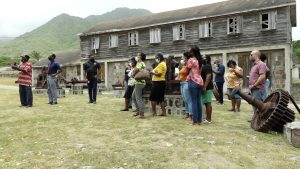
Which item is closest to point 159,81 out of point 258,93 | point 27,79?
point 258,93

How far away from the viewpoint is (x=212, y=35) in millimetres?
24125

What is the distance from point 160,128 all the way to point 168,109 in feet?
7.95

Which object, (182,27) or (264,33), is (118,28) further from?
(264,33)

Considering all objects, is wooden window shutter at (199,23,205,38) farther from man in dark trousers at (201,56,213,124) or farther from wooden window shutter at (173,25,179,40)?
man in dark trousers at (201,56,213,124)

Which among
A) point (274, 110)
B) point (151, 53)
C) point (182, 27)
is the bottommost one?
point (274, 110)

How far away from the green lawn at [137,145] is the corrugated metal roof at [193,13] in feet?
50.9

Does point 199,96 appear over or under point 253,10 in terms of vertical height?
under

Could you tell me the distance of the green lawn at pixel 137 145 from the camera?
504 cm

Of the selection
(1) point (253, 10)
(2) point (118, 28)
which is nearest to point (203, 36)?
(1) point (253, 10)

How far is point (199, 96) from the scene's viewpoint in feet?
25.7

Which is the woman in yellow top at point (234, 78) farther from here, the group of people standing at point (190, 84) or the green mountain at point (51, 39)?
the green mountain at point (51, 39)

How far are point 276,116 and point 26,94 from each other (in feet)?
28.6

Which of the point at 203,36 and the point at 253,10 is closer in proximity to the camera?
the point at 253,10

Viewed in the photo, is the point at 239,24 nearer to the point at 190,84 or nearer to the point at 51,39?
the point at 190,84
